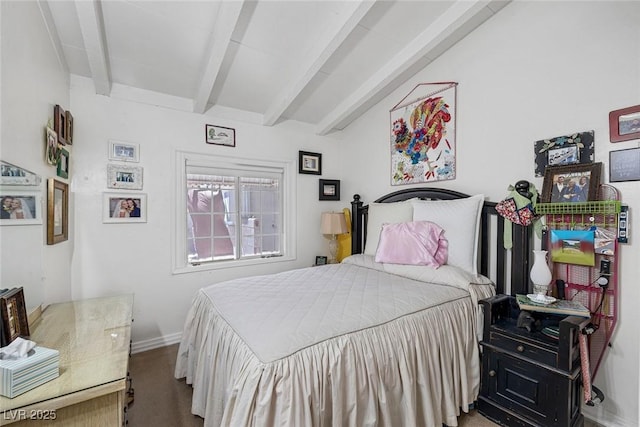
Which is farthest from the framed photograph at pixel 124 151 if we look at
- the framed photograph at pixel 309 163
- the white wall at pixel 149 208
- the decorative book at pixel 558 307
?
the decorative book at pixel 558 307

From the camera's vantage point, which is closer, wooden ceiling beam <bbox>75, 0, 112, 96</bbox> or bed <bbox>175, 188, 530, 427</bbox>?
bed <bbox>175, 188, 530, 427</bbox>

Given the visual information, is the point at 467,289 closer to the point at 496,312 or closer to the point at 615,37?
the point at 496,312

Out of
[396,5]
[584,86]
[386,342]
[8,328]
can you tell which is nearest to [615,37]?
[584,86]

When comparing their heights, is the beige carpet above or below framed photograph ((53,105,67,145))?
below

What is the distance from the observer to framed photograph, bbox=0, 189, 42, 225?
3.92 feet

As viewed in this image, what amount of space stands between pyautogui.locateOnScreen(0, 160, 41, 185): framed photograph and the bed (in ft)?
3.63

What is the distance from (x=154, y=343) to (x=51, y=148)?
184 centimetres

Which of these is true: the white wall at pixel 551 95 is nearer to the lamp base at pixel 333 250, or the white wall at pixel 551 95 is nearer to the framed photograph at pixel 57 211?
the lamp base at pixel 333 250

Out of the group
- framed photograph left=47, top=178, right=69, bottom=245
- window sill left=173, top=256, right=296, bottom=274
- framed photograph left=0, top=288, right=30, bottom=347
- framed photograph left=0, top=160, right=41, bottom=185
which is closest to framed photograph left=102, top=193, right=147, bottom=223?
framed photograph left=47, top=178, right=69, bottom=245

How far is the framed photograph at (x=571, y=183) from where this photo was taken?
168 cm

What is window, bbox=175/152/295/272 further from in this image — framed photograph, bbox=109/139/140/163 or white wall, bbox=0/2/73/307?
white wall, bbox=0/2/73/307

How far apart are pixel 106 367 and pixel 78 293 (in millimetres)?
1727

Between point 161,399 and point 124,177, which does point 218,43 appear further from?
point 161,399

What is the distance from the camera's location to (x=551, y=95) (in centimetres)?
192
